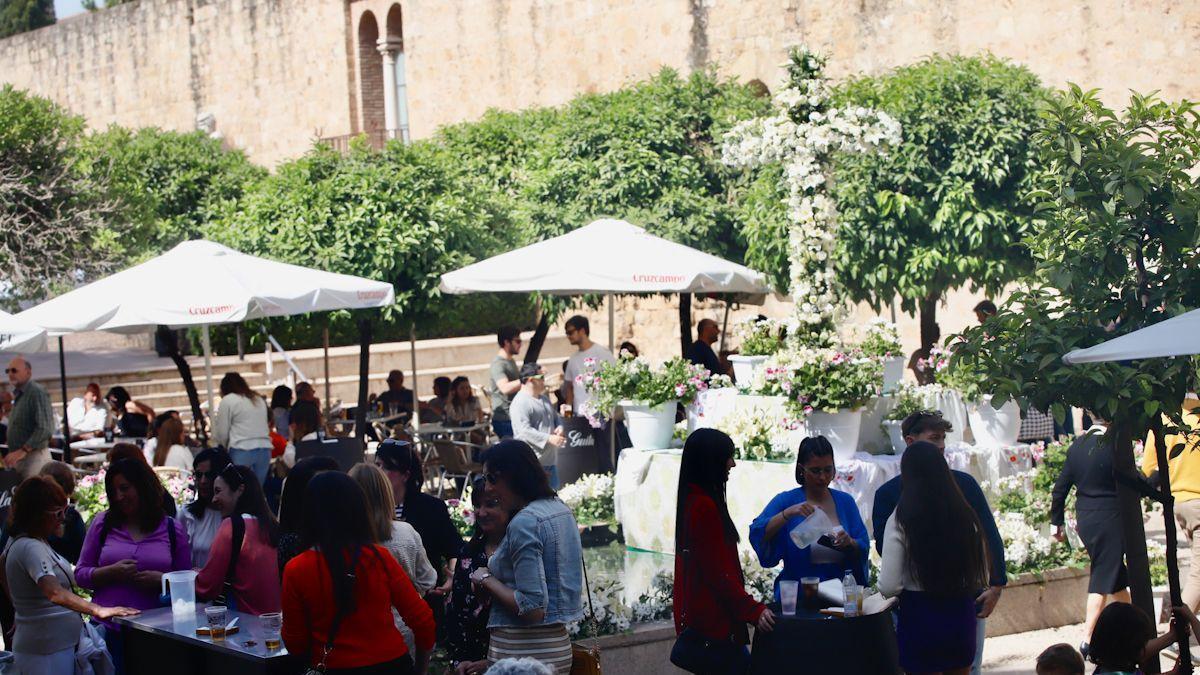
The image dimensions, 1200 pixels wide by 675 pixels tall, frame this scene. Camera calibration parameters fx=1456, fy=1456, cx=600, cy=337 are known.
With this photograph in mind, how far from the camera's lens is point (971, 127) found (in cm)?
1384

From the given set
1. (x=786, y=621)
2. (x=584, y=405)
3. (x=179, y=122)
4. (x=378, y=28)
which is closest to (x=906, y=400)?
(x=584, y=405)

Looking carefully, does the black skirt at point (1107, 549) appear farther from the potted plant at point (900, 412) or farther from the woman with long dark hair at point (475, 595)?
the woman with long dark hair at point (475, 595)

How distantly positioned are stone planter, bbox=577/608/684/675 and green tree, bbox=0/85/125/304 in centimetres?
1400

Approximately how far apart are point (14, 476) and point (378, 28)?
65.2 feet

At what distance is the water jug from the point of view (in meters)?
5.50

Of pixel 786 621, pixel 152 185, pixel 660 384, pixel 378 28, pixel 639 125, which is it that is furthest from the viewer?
pixel 378 28

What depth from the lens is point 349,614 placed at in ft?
14.4

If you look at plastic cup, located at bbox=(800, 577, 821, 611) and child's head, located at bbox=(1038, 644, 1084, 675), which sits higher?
plastic cup, located at bbox=(800, 577, 821, 611)

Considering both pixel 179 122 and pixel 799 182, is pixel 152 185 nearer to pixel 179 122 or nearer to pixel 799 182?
pixel 179 122

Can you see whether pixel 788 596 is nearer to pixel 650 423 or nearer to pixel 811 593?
pixel 811 593

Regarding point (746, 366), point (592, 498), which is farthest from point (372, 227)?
point (746, 366)

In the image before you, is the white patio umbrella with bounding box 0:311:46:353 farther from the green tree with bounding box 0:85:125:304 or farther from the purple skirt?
the green tree with bounding box 0:85:125:304

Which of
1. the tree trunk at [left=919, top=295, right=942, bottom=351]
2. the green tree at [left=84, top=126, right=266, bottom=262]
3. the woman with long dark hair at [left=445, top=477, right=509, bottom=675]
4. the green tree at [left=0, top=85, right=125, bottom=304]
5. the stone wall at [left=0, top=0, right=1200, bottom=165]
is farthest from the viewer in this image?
the green tree at [left=84, top=126, right=266, bottom=262]

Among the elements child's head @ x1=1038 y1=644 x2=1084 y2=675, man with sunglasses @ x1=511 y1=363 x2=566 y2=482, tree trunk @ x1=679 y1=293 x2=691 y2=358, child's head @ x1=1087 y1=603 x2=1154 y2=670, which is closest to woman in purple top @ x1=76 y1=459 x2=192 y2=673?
child's head @ x1=1038 y1=644 x2=1084 y2=675
